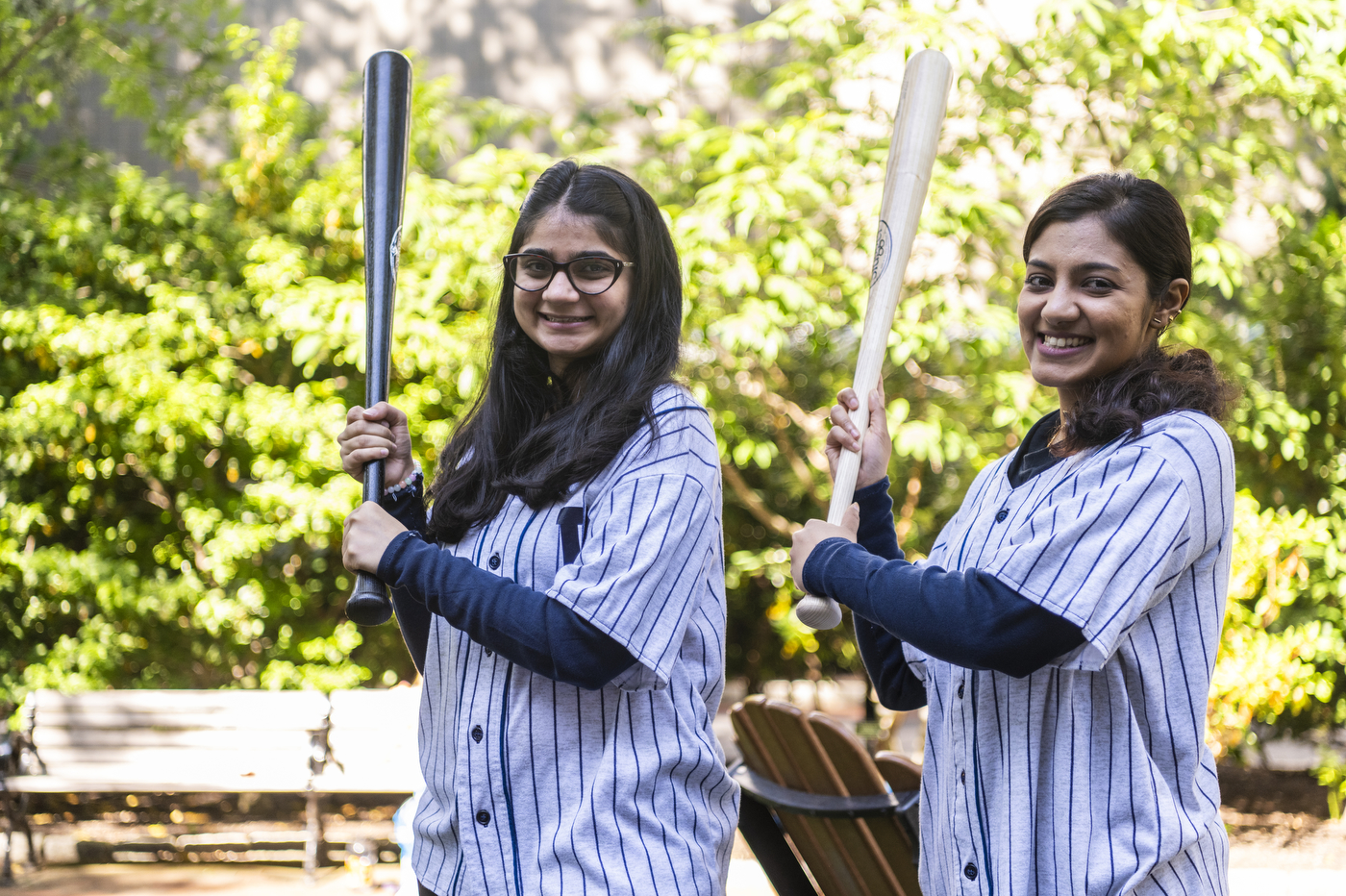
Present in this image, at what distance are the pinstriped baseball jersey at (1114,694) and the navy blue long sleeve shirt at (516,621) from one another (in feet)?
1.56

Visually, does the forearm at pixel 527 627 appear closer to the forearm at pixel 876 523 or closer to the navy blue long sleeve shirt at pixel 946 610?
the navy blue long sleeve shirt at pixel 946 610

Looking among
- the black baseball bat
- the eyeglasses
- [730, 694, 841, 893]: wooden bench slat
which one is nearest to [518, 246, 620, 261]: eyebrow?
the eyeglasses

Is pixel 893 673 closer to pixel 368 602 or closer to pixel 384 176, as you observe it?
pixel 368 602

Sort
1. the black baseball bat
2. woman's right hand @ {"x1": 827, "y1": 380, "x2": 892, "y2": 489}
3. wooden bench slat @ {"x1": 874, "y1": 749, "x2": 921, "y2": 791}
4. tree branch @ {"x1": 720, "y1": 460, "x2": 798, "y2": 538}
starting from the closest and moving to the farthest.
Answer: woman's right hand @ {"x1": 827, "y1": 380, "x2": 892, "y2": 489}
the black baseball bat
wooden bench slat @ {"x1": 874, "y1": 749, "x2": 921, "y2": 791}
tree branch @ {"x1": 720, "y1": 460, "x2": 798, "y2": 538}

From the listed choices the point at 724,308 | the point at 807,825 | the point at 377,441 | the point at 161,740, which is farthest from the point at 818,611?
the point at 161,740

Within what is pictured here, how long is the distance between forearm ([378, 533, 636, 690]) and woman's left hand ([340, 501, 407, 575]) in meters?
0.13

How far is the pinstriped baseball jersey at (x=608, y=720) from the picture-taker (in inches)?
55.4

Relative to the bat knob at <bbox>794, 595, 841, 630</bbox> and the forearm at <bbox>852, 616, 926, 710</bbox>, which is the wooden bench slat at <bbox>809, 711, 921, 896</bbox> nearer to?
the forearm at <bbox>852, 616, 926, 710</bbox>

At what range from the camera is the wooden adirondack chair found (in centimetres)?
251

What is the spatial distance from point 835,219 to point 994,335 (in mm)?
763

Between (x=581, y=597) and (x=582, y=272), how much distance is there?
19.7 inches

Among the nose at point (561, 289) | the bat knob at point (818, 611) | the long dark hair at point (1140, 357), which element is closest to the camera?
the long dark hair at point (1140, 357)

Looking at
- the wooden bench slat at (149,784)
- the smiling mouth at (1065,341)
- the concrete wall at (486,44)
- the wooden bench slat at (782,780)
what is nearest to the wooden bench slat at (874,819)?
the wooden bench slat at (782,780)

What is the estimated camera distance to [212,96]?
18.2ft
